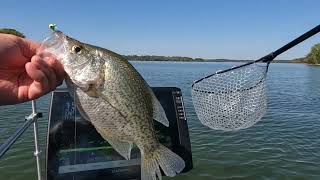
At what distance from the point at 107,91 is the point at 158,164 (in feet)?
2.27

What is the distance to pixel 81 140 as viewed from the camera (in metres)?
4.41

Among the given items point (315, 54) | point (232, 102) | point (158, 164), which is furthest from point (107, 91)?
point (315, 54)

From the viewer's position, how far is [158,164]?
284 centimetres

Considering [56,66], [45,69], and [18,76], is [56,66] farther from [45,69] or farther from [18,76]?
[18,76]

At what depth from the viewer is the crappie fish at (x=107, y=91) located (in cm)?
246

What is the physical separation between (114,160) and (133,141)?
5.98ft

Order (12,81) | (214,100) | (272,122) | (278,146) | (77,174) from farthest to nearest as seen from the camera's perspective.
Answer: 1. (272,122)
2. (278,146)
3. (214,100)
4. (77,174)
5. (12,81)

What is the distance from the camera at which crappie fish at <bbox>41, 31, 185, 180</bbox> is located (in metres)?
2.46

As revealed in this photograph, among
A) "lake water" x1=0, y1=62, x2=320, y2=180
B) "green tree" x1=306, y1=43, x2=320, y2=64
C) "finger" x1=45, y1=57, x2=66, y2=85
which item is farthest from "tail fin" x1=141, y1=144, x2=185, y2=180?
"green tree" x1=306, y1=43, x2=320, y2=64

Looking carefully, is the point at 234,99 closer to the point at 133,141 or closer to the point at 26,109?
the point at 133,141

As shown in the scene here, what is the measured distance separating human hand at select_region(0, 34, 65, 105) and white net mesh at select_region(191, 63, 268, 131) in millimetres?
3311

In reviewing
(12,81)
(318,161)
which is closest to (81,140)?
(12,81)

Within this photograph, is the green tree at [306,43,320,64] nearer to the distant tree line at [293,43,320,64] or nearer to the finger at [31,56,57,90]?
the distant tree line at [293,43,320,64]

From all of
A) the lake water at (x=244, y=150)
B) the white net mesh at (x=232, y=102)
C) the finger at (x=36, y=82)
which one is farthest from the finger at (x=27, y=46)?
the lake water at (x=244, y=150)
